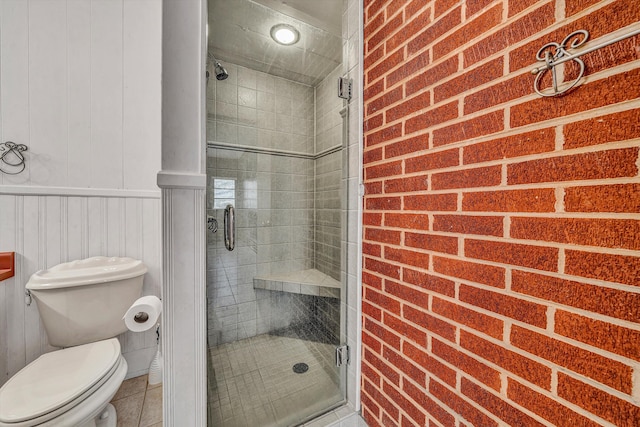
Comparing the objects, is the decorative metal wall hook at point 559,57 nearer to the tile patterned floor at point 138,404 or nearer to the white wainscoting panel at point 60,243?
the white wainscoting panel at point 60,243

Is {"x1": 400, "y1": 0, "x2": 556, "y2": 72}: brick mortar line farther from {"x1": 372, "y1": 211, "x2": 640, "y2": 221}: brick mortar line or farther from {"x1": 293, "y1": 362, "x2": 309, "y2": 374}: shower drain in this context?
{"x1": 293, "y1": 362, "x2": 309, "y2": 374}: shower drain

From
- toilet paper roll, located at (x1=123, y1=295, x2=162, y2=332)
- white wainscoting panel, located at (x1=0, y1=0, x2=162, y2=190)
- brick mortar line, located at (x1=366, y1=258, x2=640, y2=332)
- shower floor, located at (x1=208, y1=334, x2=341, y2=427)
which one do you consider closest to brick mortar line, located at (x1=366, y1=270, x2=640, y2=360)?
brick mortar line, located at (x1=366, y1=258, x2=640, y2=332)

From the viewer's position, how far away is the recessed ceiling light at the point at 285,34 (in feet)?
3.86

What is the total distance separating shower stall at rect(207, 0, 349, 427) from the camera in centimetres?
102

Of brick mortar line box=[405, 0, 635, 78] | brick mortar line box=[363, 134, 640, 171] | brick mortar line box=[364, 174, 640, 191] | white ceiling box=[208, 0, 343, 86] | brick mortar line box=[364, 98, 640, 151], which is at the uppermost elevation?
white ceiling box=[208, 0, 343, 86]

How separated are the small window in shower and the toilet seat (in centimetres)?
89

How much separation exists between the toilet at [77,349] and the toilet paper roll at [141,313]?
0.20 meters

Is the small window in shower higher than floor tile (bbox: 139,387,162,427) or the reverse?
higher

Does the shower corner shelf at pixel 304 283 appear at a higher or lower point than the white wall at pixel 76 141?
lower

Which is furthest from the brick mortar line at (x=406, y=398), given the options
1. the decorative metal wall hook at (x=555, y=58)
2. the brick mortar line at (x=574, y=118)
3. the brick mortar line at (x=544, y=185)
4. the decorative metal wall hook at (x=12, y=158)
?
the decorative metal wall hook at (x=12, y=158)

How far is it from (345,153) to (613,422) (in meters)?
1.12

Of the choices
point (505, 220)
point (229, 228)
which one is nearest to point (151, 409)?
point (229, 228)

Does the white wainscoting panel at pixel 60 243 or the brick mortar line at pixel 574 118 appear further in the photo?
the white wainscoting panel at pixel 60 243

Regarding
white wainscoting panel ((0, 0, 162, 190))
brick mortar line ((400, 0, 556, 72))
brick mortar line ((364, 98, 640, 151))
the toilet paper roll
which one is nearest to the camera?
brick mortar line ((364, 98, 640, 151))
